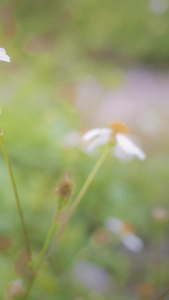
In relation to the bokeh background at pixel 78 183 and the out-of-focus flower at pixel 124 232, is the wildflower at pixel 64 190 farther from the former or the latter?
the out-of-focus flower at pixel 124 232

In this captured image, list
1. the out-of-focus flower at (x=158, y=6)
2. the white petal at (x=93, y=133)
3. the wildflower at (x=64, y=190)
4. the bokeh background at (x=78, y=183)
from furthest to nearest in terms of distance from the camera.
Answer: the out-of-focus flower at (x=158, y=6) → the bokeh background at (x=78, y=183) → the white petal at (x=93, y=133) → the wildflower at (x=64, y=190)

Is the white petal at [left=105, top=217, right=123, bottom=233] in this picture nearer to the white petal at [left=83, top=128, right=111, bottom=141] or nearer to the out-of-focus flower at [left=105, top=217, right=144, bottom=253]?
the out-of-focus flower at [left=105, top=217, right=144, bottom=253]

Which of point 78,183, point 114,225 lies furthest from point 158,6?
point 114,225

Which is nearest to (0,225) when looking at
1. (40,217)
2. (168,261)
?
(40,217)

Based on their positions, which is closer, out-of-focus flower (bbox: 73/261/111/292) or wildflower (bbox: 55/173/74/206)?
wildflower (bbox: 55/173/74/206)

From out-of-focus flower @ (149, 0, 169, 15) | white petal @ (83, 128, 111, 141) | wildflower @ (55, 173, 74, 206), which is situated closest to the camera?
wildflower @ (55, 173, 74, 206)

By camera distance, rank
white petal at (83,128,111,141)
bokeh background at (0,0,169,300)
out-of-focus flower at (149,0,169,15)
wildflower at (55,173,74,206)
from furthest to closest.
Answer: out-of-focus flower at (149,0,169,15) → bokeh background at (0,0,169,300) → white petal at (83,128,111,141) → wildflower at (55,173,74,206)

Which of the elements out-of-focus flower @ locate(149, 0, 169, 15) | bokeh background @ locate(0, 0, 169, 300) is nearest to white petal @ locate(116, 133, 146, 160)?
bokeh background @ locate(0, 0, 169, 300)

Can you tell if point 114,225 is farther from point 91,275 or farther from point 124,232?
point 91,275

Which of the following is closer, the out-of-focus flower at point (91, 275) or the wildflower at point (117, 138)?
the wildflower at point (117, 138)

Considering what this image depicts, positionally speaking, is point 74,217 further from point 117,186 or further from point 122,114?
point 122,114

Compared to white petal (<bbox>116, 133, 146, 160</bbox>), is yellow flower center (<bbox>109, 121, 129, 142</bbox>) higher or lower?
higher

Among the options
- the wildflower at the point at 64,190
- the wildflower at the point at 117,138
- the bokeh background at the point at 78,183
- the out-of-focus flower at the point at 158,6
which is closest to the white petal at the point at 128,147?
the wildflower at the point at 117,138
